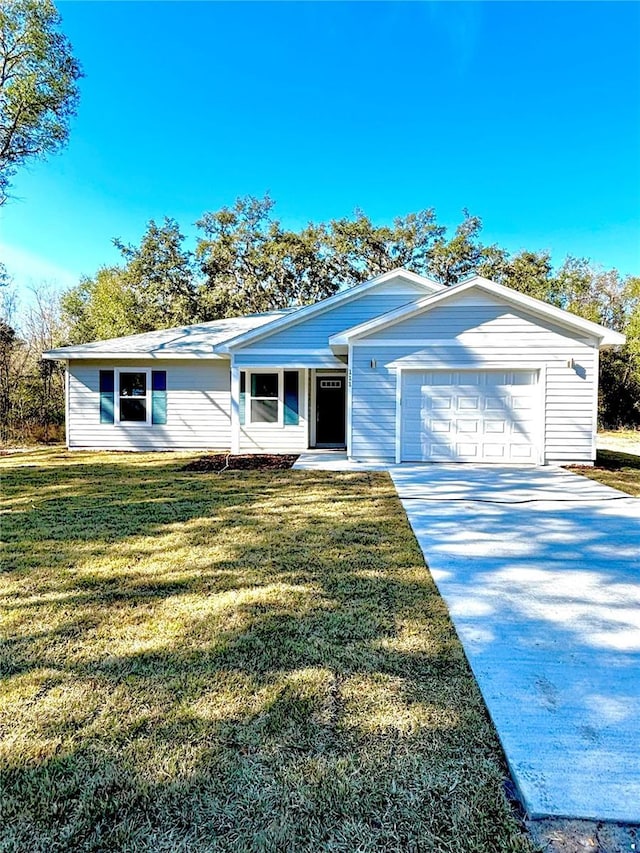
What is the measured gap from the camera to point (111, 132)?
A: 14961 mm

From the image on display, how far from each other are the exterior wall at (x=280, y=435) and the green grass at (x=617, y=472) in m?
6.54

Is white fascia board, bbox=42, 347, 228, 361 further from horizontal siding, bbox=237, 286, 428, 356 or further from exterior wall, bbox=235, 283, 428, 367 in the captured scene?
horizontal siding, bbox=237, 286, 428, 356

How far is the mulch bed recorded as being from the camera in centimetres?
977

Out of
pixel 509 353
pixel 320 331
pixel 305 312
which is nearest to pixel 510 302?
pixel 509 353

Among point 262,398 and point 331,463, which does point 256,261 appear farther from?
point 331,463

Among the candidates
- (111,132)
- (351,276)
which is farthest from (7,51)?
(351,276)

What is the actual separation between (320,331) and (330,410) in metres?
2.78

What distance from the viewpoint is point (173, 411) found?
43.7ft

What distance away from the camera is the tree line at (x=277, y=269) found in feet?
84.0

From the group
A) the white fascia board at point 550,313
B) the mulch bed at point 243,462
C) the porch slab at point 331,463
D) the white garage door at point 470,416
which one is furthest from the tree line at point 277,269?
the white garage door at point 470,416

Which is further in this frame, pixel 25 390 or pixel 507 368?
pixel 25 390

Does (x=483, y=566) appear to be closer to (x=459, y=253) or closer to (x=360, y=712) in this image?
(x=360, y=712)

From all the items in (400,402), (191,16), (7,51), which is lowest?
(400,402)

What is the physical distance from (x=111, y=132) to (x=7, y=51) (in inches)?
119
